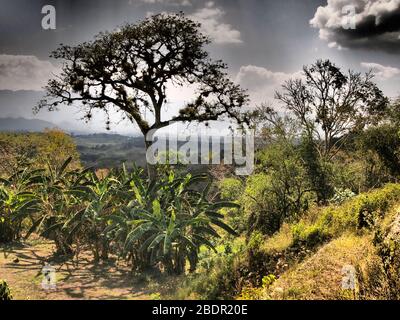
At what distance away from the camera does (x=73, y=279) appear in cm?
966

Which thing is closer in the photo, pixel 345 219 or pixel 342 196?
pixel 345 219

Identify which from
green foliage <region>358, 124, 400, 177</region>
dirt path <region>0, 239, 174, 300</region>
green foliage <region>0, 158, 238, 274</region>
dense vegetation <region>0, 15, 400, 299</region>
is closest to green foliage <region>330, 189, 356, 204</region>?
dense vegetation <region>0, 15, 400, 299</region>

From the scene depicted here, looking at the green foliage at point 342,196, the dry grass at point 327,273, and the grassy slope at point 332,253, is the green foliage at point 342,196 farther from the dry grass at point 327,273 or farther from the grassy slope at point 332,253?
the dry grass at point 327,273

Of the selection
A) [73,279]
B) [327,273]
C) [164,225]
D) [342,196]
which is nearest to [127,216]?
[164,225]

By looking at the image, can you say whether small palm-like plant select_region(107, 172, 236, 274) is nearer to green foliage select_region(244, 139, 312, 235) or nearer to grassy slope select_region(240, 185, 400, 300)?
grassy slope select_region(240, 185, 400, 300)

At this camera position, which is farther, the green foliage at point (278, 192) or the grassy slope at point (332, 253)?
the green foliage at point (278, 192)

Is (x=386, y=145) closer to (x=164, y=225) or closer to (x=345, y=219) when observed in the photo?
(x=345, y=219)

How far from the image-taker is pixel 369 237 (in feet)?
25.4

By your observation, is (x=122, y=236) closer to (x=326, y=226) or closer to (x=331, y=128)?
(x=326, y=226)

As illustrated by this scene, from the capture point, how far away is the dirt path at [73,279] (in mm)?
8648

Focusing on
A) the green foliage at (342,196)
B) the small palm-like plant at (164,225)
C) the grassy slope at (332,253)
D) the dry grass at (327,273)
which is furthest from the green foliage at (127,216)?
the green foliage at (342,196)
